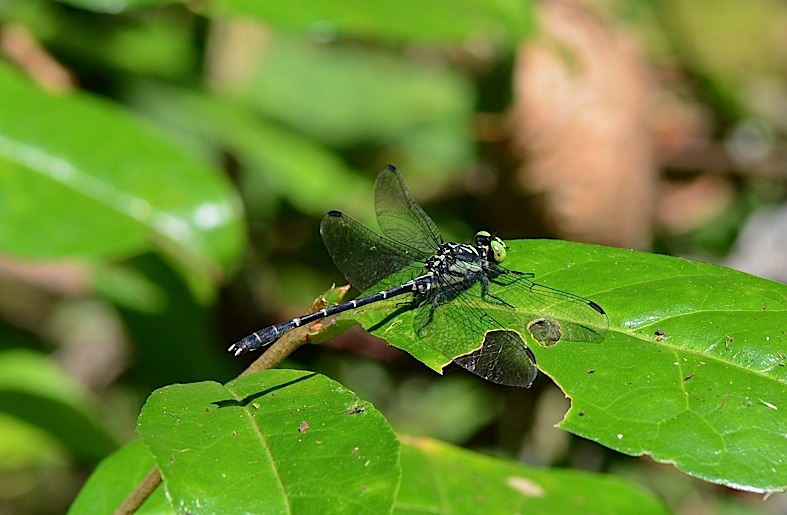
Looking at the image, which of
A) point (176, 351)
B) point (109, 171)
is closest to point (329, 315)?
point (109, 171)

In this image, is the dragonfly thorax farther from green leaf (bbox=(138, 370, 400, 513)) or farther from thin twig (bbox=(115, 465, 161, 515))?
thin twig (bbox=(115, 465, 161, 515))

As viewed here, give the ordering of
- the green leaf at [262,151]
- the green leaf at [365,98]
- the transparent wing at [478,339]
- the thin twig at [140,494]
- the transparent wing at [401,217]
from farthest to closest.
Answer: the green leaf at [365,98]
the green leaf at [262,151]
the transparent wing at [401,217]
the transparent wing at [478,339]
the thin twig at [140,494]

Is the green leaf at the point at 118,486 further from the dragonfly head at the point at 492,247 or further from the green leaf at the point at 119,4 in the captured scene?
the green leaf at the point at 119,4

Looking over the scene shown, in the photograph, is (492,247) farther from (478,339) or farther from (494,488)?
(494,488)

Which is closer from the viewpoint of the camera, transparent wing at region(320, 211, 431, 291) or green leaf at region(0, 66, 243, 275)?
transparent wing at region(320, 211, 431, 291)

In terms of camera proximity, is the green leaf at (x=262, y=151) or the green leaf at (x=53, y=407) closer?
the green leaf at (x=53, y=407)

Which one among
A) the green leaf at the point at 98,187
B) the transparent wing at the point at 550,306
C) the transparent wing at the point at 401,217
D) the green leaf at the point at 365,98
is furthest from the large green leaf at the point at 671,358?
the green leaf at the point at 365,98

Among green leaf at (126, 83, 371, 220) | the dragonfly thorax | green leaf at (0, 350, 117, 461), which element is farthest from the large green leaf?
green leaf at (126, 83, 371, 220)

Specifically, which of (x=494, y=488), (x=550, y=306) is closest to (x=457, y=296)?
(x=550, y=306)
